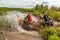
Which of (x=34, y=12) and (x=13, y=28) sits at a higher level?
(x=34, y=12)

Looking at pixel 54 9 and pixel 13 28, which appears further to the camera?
pixel 54 9

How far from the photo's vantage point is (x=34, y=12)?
3443 mm

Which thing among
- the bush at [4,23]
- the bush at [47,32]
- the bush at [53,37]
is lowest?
the bush at [53,37]

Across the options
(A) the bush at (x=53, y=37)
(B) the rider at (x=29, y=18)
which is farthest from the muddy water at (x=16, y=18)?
(A) the bush at (x=53, y=37)

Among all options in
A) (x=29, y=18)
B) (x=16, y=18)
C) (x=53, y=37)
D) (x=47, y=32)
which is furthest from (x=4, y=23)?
(x=53, y=37)

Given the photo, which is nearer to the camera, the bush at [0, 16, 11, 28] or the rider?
the bush at [0, 16, 11, 28]

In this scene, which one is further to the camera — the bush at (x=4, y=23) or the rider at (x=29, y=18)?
the rider at (x=29, y=18)

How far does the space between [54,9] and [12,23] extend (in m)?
0.82

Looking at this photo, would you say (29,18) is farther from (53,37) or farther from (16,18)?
(53,37)

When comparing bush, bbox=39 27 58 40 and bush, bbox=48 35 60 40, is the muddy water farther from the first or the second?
bush, bbox=48 35 60 40

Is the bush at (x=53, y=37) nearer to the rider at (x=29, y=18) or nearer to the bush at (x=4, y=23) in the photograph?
the rider at (x=29, y=18)

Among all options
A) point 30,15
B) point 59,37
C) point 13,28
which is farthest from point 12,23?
point 59,37

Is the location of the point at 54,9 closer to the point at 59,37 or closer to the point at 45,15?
the point at 45,15

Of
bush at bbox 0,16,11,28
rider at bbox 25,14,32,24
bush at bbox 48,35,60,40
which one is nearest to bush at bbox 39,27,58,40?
bush at bbox 48,35,60,40
